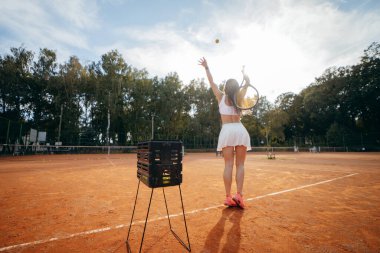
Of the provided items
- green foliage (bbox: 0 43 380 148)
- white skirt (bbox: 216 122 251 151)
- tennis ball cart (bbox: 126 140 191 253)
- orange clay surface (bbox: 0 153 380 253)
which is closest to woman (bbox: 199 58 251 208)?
white skirt (bbox: 216 122 251 151)

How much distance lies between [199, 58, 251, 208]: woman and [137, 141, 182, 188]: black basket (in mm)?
1616

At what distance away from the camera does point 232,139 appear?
150 inches

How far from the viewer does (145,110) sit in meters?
40.9

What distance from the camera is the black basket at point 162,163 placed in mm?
2246

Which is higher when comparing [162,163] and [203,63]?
[203,63]

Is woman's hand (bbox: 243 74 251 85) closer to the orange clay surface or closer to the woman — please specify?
the woman

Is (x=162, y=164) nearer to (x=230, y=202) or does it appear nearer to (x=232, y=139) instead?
(x=232, y=139)

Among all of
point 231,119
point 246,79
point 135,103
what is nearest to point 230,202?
point 231,119

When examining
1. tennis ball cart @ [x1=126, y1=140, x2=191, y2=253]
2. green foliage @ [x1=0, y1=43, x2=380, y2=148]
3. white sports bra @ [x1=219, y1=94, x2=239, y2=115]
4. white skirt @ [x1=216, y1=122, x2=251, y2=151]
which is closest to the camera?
tennis ball cart @ [x1=126, y1=140, x2=191, y2=253]

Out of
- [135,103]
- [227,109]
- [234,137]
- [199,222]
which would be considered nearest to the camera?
[199,222]

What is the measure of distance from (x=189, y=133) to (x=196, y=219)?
142 feet

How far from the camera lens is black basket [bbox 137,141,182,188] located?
88.4 inches

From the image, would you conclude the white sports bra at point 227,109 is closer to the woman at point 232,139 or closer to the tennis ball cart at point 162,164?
the woman at point 232,139

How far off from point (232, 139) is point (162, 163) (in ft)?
6.11
